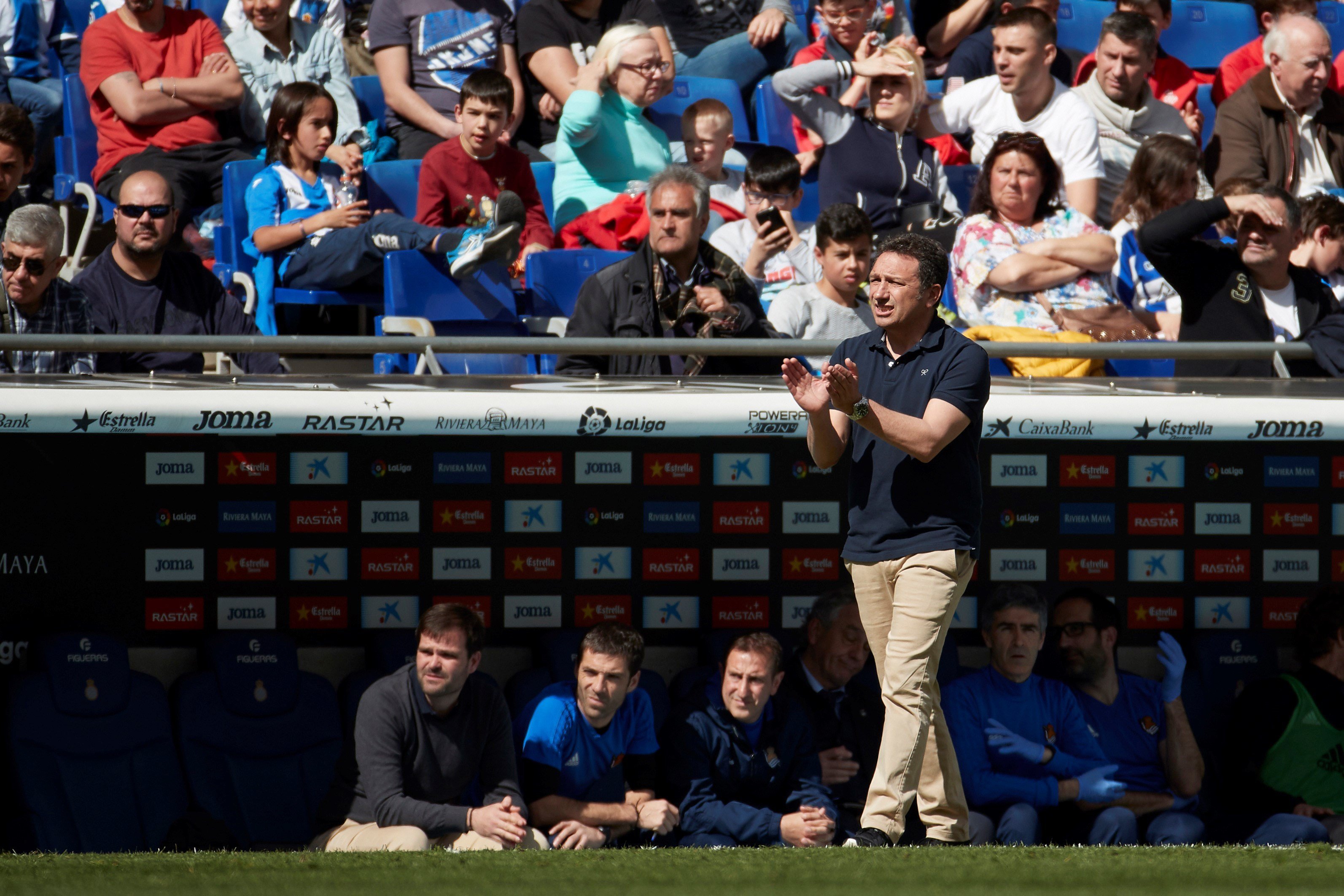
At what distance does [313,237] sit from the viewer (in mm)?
6160

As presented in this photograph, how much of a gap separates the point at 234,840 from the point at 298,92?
10.8 ft

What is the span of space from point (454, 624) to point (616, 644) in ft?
1.79

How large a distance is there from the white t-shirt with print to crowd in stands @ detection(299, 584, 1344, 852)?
271cm

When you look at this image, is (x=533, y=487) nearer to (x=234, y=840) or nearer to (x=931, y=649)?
(x=234, y=840)

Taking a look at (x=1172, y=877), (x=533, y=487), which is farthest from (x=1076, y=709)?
(x=533, y=487)

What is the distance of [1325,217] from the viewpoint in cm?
617

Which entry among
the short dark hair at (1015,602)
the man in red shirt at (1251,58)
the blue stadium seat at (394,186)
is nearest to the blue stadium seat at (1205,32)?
the man in red shirt at (1251,58)

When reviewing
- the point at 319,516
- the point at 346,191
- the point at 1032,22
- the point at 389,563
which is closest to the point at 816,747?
the point at 389,563

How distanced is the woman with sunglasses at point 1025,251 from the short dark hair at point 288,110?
2906 mm

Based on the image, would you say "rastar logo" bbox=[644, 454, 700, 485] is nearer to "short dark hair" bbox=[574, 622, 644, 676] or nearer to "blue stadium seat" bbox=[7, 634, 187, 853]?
"short dark hair" bbox=[574, 622, 644, 676]

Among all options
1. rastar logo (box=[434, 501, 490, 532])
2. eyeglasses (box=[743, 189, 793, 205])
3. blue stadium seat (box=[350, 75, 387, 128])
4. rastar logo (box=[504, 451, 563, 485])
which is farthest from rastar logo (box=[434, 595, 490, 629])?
blue stadium seat (box=[350, 75, 387, 128])

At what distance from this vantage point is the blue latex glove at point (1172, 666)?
5.44 meters

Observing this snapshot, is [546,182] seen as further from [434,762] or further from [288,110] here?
[434,762]

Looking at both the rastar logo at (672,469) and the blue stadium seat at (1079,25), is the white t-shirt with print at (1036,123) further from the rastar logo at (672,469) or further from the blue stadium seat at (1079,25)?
the rastar logo at (672,469)
